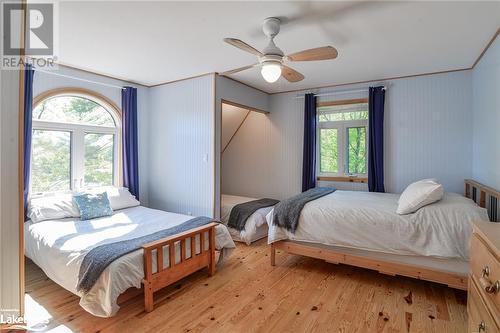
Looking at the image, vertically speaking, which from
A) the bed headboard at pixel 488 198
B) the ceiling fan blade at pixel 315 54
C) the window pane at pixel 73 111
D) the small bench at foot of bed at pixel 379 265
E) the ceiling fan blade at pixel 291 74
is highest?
the ceiling fan blade at pixel 315 54

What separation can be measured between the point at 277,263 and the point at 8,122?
2.82 meters

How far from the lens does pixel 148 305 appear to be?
2.21m

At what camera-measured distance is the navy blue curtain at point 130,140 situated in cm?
419

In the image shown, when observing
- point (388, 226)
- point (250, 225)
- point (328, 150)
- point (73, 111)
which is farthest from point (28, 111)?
point (328, 150)

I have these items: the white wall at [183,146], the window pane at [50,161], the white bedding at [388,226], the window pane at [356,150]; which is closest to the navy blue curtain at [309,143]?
the window pane at [356,150]

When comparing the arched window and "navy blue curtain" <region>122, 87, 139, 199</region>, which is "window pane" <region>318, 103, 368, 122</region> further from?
the arched window

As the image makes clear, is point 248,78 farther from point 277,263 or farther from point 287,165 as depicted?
point 277,263

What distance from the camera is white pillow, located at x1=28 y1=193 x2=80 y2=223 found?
3.00m

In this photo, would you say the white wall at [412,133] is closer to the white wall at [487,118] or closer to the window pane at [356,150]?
the white wall at [487,118]

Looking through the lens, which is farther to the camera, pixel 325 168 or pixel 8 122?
pixel 325 168

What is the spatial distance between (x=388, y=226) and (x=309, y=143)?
2.17 metres

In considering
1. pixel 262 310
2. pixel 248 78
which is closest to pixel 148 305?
pixel 262 310

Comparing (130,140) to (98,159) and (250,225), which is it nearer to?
(98,159)

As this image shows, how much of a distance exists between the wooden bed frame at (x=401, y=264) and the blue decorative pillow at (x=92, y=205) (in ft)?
7.02
